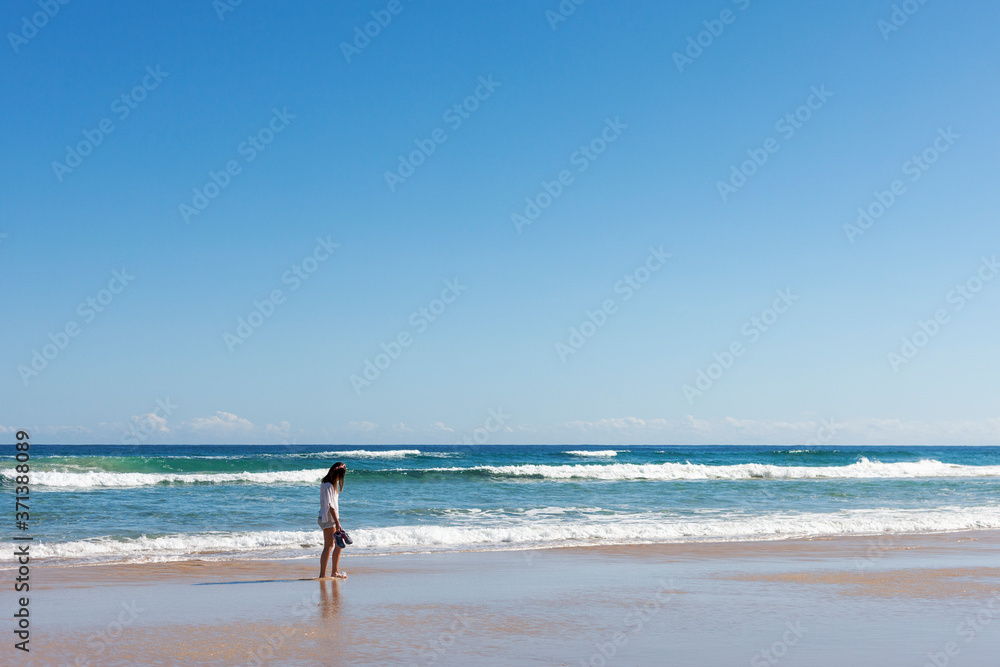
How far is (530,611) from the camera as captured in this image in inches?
326

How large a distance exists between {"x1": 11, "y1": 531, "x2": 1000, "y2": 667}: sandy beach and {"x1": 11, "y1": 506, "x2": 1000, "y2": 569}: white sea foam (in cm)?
122

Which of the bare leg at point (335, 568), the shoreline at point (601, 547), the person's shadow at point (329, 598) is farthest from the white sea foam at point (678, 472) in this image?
the person's shadow at point (329, 598)

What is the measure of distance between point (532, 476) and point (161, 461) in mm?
19523

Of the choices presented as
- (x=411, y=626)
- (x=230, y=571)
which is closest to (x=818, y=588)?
(x=411, y=626)

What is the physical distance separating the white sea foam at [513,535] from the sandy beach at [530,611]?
1.22 metres

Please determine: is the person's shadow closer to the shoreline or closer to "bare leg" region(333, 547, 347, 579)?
"bare leg" region(333, 547, 347, 579)

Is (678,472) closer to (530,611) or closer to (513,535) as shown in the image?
(513,535)

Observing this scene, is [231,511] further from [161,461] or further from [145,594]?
[161,461]

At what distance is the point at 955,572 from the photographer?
10859 mm

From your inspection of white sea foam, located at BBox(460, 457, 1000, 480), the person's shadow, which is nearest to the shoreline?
the person's shadow

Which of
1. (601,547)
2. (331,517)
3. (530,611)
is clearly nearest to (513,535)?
(601,547)

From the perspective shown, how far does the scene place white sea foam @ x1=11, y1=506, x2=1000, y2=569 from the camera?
42.7ft

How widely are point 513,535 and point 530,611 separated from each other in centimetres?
661

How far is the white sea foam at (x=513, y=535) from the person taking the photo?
13016 mm
